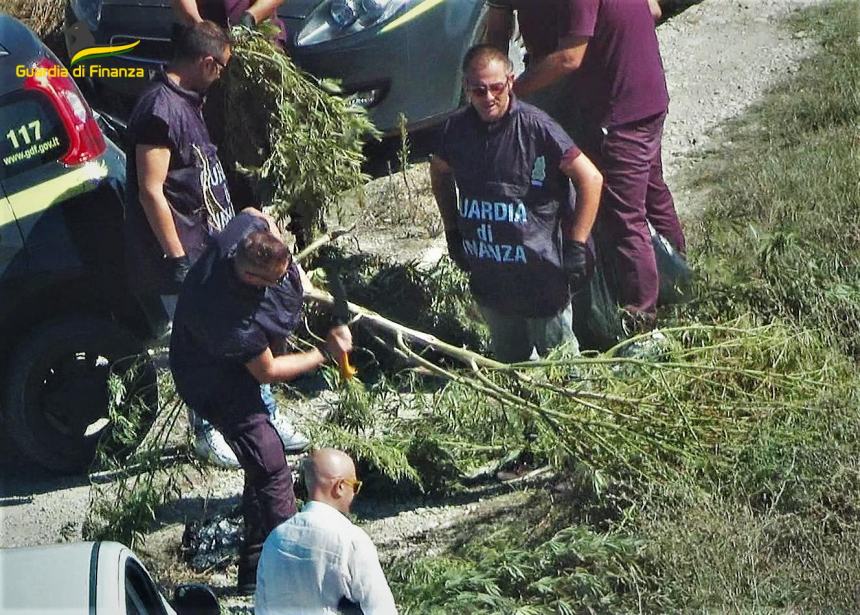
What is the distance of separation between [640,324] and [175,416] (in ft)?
6.92

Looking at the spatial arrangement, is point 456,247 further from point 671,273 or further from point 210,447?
point 210,447

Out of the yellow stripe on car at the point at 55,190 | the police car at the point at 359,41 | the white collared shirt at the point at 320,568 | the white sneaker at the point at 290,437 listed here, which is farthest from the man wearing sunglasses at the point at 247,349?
the police car at the point at 359,41

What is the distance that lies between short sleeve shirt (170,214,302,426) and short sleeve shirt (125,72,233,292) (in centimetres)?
67

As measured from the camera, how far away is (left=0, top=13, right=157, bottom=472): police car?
5777 mm

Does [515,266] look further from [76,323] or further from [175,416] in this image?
[76,323]

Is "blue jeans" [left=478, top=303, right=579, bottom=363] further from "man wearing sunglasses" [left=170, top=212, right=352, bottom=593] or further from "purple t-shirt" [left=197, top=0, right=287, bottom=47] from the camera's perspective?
"purple t-shirt" [left=197, top=0, right=287, bottom=47]

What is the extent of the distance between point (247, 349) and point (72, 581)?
1.51m

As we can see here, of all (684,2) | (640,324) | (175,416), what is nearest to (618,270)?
(640,324)

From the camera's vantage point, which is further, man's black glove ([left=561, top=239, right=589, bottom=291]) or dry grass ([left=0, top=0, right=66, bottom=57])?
dry grass ([left=0, top=0, right=66, bottom=57])

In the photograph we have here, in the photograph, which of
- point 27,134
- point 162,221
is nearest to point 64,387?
point 162,221

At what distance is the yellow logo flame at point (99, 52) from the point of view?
6.09m

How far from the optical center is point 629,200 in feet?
20.2

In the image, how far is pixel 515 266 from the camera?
5891 mm

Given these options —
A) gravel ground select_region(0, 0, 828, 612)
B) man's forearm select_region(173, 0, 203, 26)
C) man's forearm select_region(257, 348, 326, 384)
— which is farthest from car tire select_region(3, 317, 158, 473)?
man's forearm select_region(173, 0, 203, 26)
